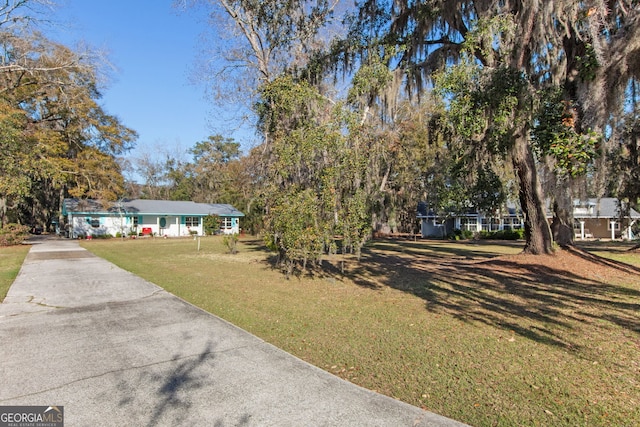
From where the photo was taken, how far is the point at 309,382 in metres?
3.41

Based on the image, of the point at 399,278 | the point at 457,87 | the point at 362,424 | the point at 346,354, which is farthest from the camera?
the point at 399,278

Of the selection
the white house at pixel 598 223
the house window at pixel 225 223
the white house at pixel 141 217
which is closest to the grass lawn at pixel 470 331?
the white house at pixel 141 217

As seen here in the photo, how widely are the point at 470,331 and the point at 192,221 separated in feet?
112

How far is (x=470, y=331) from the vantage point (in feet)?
16.7

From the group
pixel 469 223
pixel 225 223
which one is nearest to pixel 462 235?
pixel 469 223

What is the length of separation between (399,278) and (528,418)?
703cm

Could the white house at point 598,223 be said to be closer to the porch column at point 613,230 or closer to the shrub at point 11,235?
the porch column at point 613,230

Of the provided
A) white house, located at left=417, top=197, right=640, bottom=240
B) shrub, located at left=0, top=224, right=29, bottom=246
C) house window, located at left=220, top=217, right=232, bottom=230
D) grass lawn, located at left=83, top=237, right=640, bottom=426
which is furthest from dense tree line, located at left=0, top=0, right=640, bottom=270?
house window, located at left=220, top=217, right=232, bottom=230

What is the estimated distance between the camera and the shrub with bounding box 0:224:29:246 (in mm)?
22031

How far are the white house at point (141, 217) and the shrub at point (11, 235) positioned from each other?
5523 mm

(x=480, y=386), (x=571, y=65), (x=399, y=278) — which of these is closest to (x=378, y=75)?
(x=571, y=65)

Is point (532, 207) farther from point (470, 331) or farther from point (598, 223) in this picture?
A: point (598, 223)

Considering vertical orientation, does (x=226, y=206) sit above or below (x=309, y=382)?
above

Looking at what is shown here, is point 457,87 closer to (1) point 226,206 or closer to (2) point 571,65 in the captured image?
(2) point 571,65
